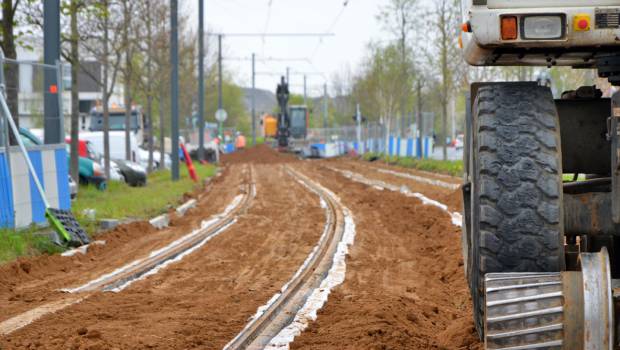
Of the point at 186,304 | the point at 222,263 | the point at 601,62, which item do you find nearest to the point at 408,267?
the point at 222,263

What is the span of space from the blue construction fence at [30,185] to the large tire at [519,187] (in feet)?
34.6

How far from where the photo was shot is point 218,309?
318 inches

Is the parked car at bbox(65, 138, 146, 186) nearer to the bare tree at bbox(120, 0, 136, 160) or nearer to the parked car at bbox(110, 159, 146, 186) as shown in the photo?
the parked car at bbox(110, 159, 146, 186)

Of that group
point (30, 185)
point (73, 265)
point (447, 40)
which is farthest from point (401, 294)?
point (447, 40)

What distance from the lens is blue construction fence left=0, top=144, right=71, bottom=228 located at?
1397 centimetres

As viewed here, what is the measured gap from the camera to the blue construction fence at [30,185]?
14.0 metres

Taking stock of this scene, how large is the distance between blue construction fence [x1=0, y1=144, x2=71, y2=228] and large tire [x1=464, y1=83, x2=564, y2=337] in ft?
34.6

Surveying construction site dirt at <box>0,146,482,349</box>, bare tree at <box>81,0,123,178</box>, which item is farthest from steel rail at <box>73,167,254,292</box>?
bare tree at <box>81,0,123,178</box>

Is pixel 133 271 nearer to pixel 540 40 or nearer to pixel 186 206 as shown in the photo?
pixel 540 40

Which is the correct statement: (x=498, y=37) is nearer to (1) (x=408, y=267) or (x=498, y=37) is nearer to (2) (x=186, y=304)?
(2) (x=186, y=304)

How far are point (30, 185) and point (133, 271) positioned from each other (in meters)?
4.37

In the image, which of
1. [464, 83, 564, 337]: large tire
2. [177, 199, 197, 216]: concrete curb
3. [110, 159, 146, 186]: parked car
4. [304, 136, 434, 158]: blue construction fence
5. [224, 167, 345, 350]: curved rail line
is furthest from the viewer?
[304, 136, 434, 158]: blue construction fence

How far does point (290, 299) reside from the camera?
8820 mm

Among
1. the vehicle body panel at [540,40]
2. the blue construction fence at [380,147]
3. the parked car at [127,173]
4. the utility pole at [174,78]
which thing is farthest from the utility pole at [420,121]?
the vehicle body panel at [540,40]
